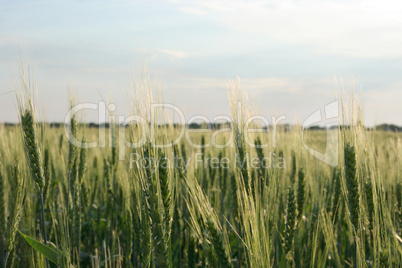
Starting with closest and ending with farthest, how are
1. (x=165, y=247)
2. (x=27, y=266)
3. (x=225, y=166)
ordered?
(x=165, y=247) < (x=27, y=266) < (x=225, y=166)

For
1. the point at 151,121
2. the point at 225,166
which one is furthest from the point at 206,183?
the point at 151,121

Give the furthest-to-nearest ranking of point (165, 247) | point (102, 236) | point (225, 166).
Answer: point (102, 236)
point (225, 166)
point (165, 247)

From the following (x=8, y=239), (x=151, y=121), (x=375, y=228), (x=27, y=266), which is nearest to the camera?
(x=151, y=121)

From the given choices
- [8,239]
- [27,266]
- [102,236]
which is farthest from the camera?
[102,236]

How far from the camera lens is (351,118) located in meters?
2.46

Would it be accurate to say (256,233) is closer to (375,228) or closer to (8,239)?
(375,228)

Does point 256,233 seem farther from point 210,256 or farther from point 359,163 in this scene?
point 359,163

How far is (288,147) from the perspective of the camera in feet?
15.0

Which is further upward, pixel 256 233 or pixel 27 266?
pixel 256 233

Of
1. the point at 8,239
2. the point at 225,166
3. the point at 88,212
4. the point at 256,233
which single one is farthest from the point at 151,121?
the point at 88,212

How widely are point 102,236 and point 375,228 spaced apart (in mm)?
3132

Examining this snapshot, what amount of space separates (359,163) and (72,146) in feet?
7.93

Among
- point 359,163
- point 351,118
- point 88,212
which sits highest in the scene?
point 351,118

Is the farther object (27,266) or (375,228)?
(27,266)
